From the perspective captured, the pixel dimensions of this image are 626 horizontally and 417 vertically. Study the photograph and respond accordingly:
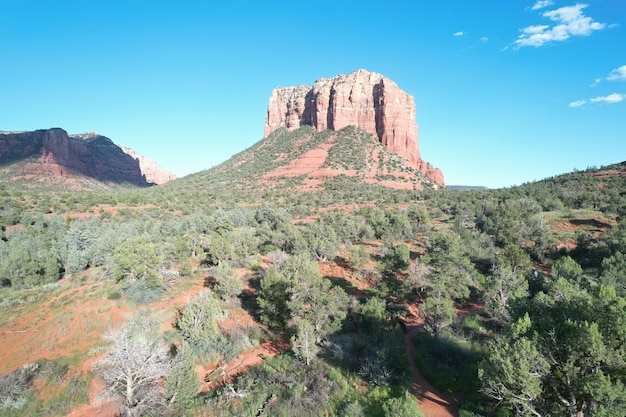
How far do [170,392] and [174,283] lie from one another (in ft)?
37.1

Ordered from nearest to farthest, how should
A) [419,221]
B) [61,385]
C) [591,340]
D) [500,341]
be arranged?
[591,340] → [500,341] → [61,385] → [419,221]

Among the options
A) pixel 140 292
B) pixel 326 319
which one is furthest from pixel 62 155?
pixel 326 319

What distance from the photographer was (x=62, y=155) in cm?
11381

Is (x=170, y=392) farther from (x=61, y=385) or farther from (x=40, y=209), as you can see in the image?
(x=40, y=209)

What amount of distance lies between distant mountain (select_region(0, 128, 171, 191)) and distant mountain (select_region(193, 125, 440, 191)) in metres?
49.9

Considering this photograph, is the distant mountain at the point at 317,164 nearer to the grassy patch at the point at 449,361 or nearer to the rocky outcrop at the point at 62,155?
the grassy patch at the point at 449,361

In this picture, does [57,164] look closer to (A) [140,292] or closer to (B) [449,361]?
(A) [140,292]

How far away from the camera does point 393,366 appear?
45.0 feet

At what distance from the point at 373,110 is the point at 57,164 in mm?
115496

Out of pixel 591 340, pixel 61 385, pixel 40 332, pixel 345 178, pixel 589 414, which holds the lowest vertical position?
pixel 61 385

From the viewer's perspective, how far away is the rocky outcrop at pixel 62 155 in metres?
108

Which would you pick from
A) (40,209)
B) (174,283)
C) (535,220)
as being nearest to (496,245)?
(535,220)

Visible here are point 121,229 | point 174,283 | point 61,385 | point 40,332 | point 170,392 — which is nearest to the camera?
point 170,392

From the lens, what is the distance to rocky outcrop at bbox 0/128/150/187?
108000 millimetres
